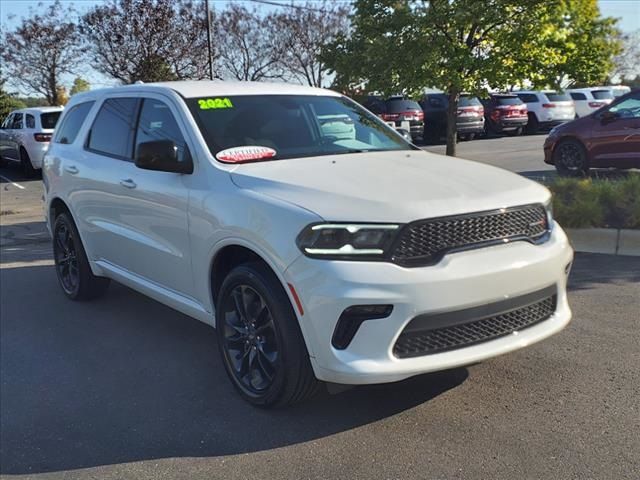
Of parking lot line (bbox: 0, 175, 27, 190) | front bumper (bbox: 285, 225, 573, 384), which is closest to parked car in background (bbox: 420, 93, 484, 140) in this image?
parking lot line (bbox: 0, 175, 27, 190)

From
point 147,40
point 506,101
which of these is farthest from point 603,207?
point 506,101

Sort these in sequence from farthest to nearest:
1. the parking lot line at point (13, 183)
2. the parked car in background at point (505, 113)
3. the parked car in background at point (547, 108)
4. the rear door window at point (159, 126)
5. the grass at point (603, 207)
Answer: the parked car in background at point (547, 108), the parked car in background at point (505, 113), the parking lot line at point (13, 183), the grass at point (603, 207), the rear door window at point (159, 126)

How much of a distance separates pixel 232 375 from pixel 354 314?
45.1 inches

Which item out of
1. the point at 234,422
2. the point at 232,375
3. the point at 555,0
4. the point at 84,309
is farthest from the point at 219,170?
the point at 555,0

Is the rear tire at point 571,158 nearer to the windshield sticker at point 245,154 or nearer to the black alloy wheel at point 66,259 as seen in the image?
the windshield sticker at point 245,154

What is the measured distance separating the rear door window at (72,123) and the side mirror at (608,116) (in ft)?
27.9

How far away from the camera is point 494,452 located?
3.07m

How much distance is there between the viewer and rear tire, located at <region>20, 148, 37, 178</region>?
1656cm

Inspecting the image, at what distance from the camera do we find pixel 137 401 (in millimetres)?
3869

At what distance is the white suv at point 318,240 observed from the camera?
3.04 m

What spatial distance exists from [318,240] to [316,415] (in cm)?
107

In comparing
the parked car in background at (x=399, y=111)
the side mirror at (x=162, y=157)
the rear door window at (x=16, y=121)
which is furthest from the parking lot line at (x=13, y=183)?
the side mirror at (x=162, y=157)

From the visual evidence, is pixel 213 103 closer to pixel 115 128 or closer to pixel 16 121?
pixel 115 128

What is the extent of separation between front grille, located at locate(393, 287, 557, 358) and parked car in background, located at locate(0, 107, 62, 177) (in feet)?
48.7
